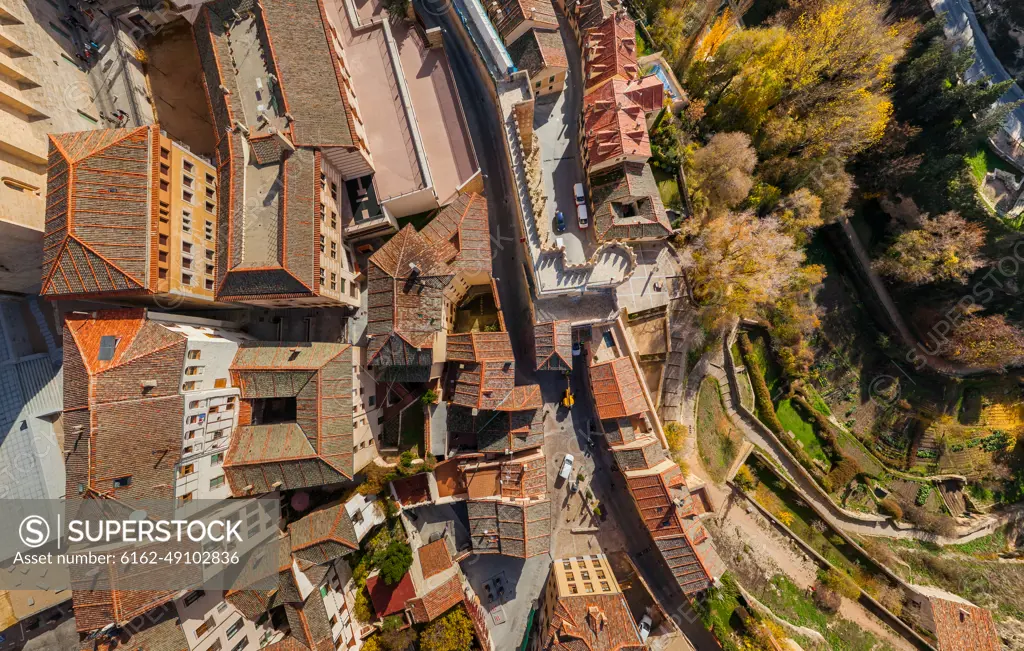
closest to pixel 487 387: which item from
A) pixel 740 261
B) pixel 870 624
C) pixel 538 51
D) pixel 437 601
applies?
pixel 437 601

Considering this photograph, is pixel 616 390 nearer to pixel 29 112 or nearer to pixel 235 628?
pixel 235 628

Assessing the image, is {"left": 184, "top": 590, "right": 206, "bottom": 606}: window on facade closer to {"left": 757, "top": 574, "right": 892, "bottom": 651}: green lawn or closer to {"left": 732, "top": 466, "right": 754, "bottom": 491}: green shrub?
{"left": 732, "top": 466, "right": 754, "bottom": 491}: green shrub

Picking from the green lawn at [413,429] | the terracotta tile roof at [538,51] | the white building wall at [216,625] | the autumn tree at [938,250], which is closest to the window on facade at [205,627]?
the white building wall at [216,625]

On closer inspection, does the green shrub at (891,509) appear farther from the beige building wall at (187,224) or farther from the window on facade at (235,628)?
the beige building wall at (187,224)

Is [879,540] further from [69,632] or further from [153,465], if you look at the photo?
[69,632]

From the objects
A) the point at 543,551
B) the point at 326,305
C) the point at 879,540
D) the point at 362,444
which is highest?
the point at 326,305

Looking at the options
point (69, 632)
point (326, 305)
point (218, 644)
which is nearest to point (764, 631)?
point (218, 644)

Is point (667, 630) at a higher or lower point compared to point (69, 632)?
lower
